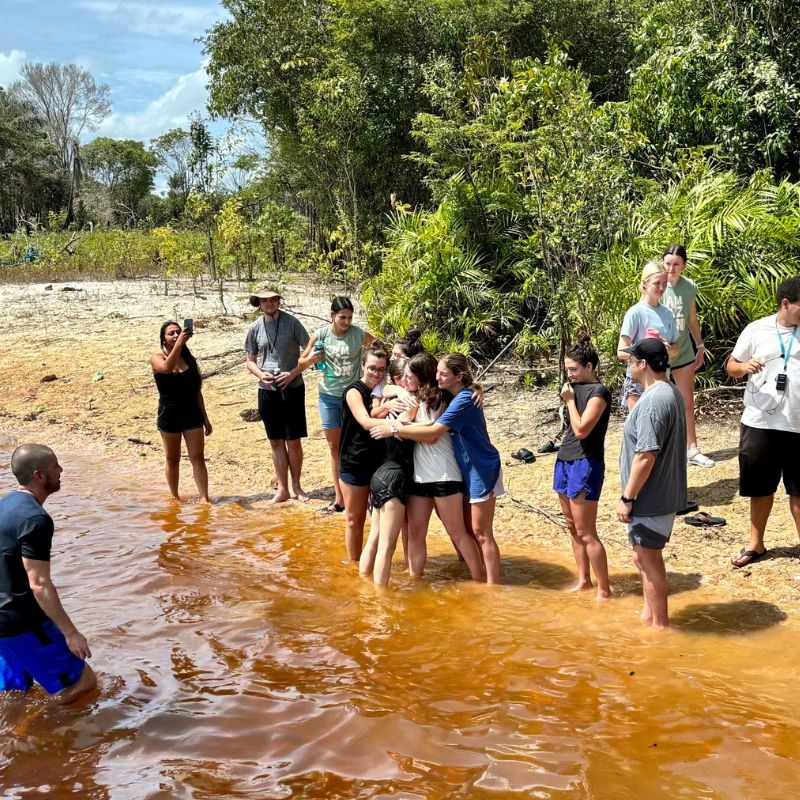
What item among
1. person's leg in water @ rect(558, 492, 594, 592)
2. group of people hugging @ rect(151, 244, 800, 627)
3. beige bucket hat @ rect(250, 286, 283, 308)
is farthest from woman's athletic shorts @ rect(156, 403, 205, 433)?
person's leg in water @ rect(558, 492, 594, 592)

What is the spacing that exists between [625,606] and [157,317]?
1247cm

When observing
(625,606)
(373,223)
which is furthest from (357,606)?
(373,223)

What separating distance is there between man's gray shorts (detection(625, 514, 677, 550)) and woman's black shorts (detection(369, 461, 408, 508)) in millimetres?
1646

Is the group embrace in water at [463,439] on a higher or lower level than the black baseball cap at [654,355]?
lower

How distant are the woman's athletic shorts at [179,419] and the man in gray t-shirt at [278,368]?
25.9 inches

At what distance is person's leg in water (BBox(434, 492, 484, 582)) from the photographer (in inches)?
229

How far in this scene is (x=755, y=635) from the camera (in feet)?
16.9

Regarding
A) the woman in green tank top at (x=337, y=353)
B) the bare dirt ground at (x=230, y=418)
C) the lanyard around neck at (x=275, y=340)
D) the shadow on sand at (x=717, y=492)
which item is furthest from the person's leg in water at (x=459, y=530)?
the lanyard around neck at (x=275, y=340)

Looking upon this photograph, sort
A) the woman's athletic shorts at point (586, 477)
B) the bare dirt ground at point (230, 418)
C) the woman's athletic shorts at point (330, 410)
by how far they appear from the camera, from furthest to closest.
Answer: the woman's athletic shorts at point (330, 410)
the bare dirt ground at point (230, 418)
the woman's athletic shorts at point (586, 477)

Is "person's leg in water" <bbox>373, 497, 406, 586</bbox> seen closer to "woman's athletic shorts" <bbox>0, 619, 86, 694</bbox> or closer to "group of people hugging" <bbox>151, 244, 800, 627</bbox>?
"group of people hugging" <bbox>151, 244, 800, 627</bbox>

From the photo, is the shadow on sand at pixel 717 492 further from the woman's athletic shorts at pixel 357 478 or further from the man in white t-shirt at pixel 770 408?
the woman's athletic shorts at pixel 357 478

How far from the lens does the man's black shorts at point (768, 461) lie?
5.81m

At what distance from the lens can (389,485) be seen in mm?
5824

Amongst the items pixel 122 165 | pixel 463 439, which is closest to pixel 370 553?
pixel 463 439
